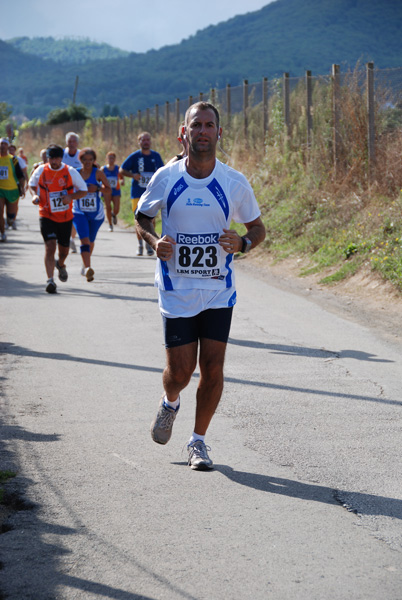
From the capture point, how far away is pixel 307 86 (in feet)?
64.8

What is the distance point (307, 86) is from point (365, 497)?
16.1 metres

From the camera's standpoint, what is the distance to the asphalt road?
3.79 meters

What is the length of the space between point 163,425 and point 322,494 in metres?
1.09

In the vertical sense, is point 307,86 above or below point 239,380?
above

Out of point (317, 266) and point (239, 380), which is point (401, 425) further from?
point (317, 266)

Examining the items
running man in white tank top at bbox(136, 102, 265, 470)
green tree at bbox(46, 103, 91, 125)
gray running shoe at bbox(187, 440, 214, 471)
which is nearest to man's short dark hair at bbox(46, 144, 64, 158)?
running man in white tank top at bbox(136, 102, 265, 470)

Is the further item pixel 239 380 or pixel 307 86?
pixel 307 86

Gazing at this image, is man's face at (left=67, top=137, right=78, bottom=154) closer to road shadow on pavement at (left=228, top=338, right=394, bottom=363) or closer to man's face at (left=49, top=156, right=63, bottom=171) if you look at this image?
man's face at (left=49, top=156, right=63, bottom=171)

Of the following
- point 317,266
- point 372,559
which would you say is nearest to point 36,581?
point 372,559

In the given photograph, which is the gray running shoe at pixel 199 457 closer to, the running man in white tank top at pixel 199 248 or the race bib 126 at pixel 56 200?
the running man in white tank top at pixel 199 248

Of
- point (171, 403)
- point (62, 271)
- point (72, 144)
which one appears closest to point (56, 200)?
point (62, 271)

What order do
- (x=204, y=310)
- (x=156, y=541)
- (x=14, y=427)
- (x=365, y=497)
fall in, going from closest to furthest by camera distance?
(x=156, y=541), (x=365, y=497), (x=204, y=310), (x=14, y=427)

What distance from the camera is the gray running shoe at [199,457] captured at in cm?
527

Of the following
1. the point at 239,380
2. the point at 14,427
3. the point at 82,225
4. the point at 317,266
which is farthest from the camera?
the point at 317,266
